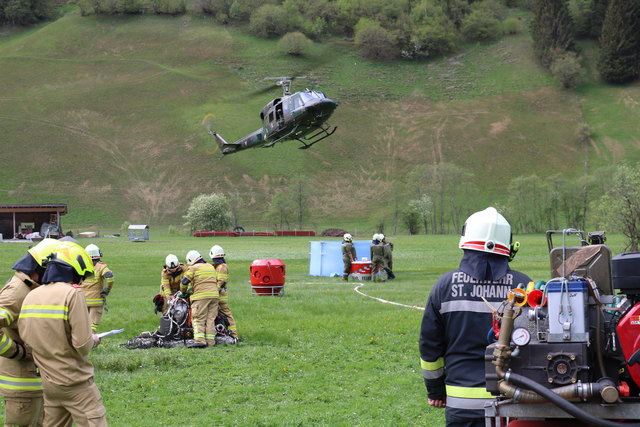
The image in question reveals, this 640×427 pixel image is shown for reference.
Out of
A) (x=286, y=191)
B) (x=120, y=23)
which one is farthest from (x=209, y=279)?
(x=120, y=23)

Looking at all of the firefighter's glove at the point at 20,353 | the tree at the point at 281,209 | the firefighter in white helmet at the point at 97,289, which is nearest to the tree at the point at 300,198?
the tree at the point at 281,209

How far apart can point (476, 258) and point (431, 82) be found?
12688 centimetres

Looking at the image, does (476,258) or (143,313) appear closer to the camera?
(476,258)

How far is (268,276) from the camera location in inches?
935

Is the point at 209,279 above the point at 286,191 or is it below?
below

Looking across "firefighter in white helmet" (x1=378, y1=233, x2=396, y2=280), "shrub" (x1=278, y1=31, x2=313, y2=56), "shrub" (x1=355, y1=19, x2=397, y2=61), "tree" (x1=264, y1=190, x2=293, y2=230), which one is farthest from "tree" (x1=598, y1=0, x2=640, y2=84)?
"firefighter in white helmet" (x1=378, y1=233, x2=396, y2=280)

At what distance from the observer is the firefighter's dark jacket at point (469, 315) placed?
209 inches

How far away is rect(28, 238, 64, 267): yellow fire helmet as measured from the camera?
6.31m

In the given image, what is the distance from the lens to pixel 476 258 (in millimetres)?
5359

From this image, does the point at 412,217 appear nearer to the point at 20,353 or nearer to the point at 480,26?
the point at 480,26

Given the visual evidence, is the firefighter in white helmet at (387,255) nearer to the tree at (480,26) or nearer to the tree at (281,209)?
the tree at (281,209)

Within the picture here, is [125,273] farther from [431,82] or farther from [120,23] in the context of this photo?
[120,23]

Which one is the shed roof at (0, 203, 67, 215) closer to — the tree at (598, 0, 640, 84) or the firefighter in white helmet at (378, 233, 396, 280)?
the firefighter in white helmet at (378, 233, 396, 280)

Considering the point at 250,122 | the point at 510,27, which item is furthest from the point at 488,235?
the point at 510,27
